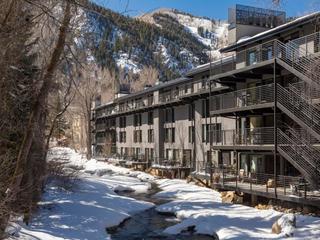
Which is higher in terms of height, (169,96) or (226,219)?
(169,96)

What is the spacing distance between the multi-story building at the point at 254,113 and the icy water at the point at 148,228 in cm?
508

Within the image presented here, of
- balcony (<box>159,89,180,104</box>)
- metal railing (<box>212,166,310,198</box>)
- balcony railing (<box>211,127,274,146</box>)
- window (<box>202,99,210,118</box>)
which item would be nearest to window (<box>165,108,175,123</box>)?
balcony (<box>159,89,180,104</box>)

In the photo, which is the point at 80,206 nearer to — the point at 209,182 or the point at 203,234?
the point at 203,234

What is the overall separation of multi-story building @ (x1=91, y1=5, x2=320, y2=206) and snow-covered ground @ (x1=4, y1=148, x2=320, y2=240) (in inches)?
70.8

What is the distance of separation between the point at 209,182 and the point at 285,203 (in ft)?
37.9

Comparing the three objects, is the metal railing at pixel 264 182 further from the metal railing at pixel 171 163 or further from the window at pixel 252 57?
the metal railing at pixel 171 163

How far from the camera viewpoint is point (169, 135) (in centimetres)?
5378

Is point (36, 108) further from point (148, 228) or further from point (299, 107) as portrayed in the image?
point (299, 107)

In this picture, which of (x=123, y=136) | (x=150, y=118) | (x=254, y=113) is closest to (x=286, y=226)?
(x=254, y=113)

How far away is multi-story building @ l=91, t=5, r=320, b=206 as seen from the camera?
24844mm

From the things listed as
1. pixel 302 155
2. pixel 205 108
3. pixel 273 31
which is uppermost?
pixel 273 31

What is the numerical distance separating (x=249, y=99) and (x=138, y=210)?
10.8 m

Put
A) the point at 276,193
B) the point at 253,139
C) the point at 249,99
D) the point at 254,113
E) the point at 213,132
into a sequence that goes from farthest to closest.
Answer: the point at 213,132 < the point at 254,113 < the point at 249,99 < the point at 253,139 < the point at 276,193

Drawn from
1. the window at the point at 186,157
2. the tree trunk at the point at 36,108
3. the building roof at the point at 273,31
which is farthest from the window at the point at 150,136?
the tree trunk at the point at 36,108
